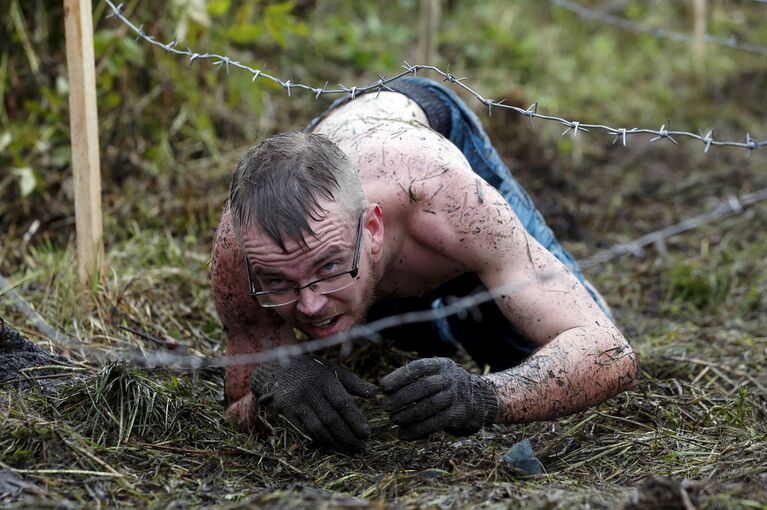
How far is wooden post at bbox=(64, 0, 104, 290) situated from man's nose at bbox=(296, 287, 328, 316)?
1.05m

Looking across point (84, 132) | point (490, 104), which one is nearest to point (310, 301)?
point (490, 104)

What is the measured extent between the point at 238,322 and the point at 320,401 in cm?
42

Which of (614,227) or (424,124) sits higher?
(424,124)

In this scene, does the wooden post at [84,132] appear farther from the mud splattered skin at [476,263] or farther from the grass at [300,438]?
the mud splattered skin at [476,263]

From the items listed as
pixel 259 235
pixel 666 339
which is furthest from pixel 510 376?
pixel 666 339

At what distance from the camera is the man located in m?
2.23

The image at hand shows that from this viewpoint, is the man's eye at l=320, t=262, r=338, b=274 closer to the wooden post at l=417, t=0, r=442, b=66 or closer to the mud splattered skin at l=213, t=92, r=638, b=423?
the mud splattered skin at l=213, t=92, r=638, b=423

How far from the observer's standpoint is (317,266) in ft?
7.42

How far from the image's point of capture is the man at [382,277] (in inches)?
87.9

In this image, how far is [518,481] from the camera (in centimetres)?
219

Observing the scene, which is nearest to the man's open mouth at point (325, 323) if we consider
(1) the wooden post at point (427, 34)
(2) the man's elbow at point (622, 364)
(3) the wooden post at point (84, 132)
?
(2) the man's elbow at point (622, 364)

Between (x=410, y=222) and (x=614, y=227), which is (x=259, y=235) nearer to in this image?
(x=410, y=222)

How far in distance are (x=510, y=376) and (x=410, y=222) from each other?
0.48 metres

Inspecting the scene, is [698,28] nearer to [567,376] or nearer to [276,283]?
[567,376]
